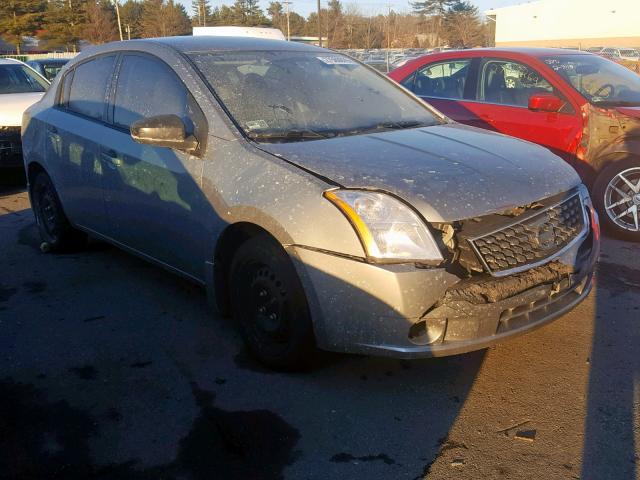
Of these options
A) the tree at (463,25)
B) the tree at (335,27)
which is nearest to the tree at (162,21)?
the tree at (335,27)

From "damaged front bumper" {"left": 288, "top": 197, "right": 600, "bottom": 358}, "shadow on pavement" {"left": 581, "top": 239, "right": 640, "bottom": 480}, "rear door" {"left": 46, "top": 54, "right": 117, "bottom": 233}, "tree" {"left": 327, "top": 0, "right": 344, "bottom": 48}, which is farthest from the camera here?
"tree" {"left": 327, "top": 0, "right": 344, "bottom": 48}

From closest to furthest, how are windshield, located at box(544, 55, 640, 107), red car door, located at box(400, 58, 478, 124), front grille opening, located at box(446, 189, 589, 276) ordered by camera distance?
front grille opening, located at box(446, 189, 589, 276), windshield, located at box(544, 55, 640, 107), red car door, located at box(400, 58, 478, 124)

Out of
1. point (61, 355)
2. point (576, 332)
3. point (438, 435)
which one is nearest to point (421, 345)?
point (438, 435)

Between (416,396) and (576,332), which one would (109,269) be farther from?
(576,332)

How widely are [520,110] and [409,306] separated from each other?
4.11 metres

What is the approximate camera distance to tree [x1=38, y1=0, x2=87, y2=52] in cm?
5706

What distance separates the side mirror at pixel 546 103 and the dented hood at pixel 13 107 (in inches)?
274

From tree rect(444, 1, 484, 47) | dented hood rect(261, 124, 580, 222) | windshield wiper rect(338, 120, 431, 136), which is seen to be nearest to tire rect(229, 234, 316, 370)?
dented hood rect(261, 124, 580, 222)

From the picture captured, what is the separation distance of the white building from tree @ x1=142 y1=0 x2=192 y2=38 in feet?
104

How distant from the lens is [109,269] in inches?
205

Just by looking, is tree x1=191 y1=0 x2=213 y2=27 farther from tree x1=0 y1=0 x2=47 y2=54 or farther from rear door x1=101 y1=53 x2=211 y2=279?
rear door x1=101 y1=53 x2=211 y2=279

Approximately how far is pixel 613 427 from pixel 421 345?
93 cm

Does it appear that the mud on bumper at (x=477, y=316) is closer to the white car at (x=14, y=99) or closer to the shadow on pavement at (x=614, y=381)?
the shadow on pavement at (x=614, y=381)

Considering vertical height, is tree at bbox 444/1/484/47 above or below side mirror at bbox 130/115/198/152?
above
